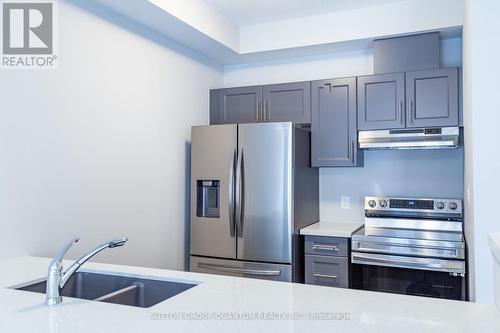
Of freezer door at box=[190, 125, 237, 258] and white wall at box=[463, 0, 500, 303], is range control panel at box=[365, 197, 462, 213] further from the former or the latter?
freezer door at box=[190, 125, 237, 258]

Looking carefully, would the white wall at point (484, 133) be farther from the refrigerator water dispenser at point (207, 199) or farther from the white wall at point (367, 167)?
the refrigerator water dispenser at point (207, 199)

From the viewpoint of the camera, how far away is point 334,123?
328cm

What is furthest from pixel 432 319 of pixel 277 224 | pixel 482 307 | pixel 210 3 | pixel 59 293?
pixel 210 3

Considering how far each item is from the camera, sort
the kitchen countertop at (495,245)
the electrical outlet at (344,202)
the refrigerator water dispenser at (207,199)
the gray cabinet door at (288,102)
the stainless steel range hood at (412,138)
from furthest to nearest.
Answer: the electrical outlet at (344,202) → the gray cabinet door at (288,102) → the refrigerator water dispenser at (207,199) → the stainless steel range hood at (412,138) → the kitchen countertop at (495,245)

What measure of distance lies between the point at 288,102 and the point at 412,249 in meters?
1.52

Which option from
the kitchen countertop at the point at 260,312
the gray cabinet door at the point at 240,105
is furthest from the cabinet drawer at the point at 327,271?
the kitchen countertop at the point at 260,312

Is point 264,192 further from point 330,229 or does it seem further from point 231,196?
point 330,229

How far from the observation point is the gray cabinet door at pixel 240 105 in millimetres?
3551

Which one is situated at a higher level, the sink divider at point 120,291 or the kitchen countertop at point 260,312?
the kitchen countertop at point 260,312

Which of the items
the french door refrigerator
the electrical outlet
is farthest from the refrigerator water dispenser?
the electrical outlet

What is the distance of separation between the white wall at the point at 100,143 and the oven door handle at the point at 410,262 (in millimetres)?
1444

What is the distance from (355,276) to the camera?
9.77ft

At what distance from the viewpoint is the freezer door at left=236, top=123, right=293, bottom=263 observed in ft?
9.64

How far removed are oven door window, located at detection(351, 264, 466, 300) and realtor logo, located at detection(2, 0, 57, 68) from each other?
2.47m
